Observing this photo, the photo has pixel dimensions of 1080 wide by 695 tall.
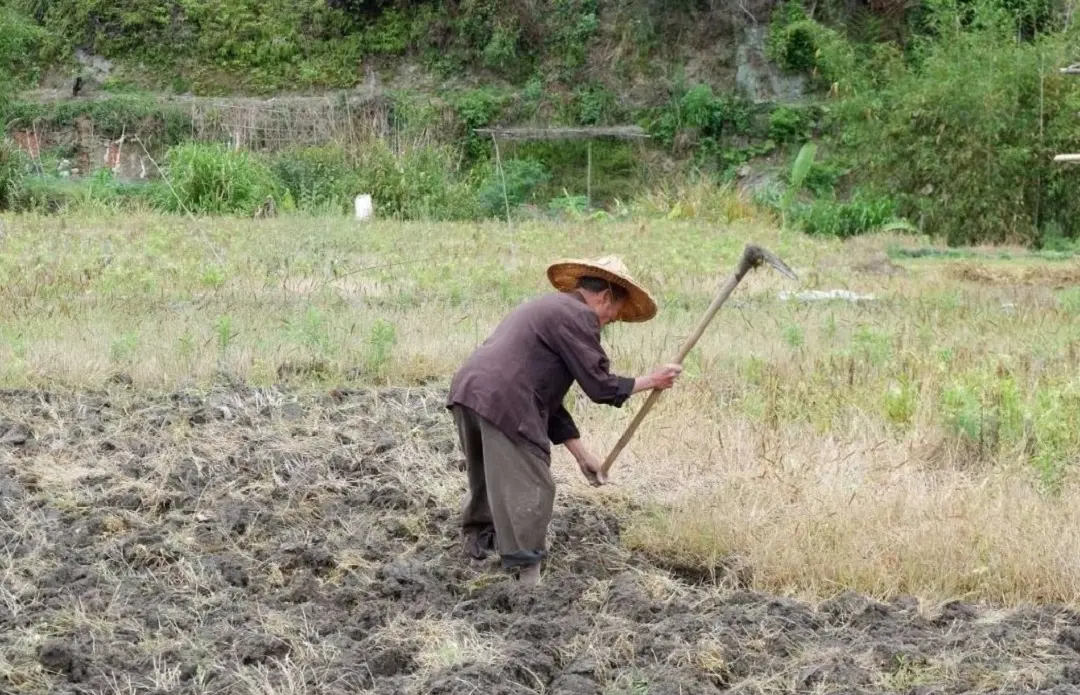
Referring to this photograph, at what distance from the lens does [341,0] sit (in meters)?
27.6

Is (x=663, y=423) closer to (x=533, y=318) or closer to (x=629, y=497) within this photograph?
(x=629, y=497)

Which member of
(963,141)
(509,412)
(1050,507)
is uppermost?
(509,412)

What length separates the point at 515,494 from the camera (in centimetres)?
547

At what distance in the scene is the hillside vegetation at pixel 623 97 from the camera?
1870 centimetres

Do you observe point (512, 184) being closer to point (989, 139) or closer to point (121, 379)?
point (989, 139)

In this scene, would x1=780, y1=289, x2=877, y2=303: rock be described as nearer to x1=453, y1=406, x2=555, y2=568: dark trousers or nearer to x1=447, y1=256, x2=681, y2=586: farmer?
x1=447, y1=256, x2=681, y2=586: farmer

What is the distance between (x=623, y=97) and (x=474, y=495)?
21113 millimetres

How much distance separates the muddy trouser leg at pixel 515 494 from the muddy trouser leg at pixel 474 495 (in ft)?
0.32

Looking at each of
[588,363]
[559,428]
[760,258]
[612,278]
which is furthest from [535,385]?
[760,258]

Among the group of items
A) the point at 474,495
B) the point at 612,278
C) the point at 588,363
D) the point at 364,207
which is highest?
the point at 612,278

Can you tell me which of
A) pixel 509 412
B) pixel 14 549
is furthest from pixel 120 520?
pixel 509 412

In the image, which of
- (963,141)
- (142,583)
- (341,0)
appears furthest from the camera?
(341,0)

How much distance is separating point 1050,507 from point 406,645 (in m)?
2.69

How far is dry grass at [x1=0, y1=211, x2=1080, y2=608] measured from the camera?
563 cm
